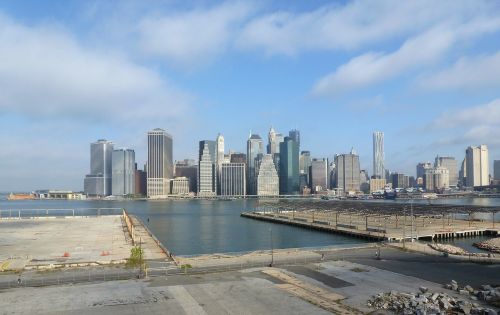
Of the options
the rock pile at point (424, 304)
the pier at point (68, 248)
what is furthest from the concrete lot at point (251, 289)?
the pier at point (68, 248)

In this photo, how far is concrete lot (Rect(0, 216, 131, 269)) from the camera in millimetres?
47938

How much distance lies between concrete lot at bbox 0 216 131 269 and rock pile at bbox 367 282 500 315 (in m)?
28.8

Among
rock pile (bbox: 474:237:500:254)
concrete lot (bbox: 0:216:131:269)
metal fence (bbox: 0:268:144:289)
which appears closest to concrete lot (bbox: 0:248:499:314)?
metal fence (bbox: 0:268:144:289)

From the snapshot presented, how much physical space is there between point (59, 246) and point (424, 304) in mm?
48698

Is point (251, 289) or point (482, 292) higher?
point (482, 292)

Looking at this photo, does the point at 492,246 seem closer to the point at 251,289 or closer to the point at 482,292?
the point at 482,292

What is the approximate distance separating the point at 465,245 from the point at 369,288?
4226cm

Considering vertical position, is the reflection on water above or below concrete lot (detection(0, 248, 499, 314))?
below

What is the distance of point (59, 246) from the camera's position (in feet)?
196

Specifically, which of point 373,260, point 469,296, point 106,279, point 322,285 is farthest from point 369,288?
point 106,279

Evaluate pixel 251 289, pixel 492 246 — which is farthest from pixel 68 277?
pixel 492 246

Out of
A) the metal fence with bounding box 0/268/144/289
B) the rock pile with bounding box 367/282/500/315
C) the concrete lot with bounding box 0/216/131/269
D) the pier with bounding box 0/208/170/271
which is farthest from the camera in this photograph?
the concrete lot with bounding box 0/216/131/269

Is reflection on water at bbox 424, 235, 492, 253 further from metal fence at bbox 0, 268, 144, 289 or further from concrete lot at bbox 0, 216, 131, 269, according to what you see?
metal fence at bbox 0, 268, 144, 289

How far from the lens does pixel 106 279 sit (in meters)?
35.4
